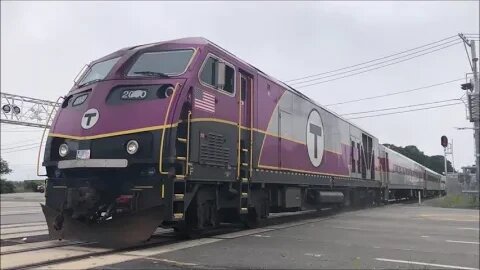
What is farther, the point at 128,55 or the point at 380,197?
the point at 380,197

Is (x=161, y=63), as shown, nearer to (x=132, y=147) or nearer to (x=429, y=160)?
(x=132, y=147)

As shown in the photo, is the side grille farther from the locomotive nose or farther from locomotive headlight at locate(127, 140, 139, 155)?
the locomotive nose

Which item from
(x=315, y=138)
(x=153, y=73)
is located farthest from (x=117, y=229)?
(x=315, y=138)

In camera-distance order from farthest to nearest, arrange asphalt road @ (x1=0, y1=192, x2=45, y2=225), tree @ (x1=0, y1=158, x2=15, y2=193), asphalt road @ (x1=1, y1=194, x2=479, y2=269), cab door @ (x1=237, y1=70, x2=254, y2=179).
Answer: tree @ (x1=0, y1=158, x2=15, y2=193)
asphalt road @ (x1=0, y1=192, x2=45, y2=225)
cab door @ (x1=237, y1=70, x2=254, y2=179)
asphalt road @ (x1=1, y1=194, x2=479, y2=269)

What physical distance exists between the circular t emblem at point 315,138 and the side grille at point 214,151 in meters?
5.83

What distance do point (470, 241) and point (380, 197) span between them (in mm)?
17214

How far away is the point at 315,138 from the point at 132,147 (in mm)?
8775

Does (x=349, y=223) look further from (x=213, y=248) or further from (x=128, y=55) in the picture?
(x=128, y=55)

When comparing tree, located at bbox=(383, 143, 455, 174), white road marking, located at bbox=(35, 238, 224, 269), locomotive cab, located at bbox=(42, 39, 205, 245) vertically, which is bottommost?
white road marking, located at bbox=(35, 238, 224, 269)

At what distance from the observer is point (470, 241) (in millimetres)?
11266

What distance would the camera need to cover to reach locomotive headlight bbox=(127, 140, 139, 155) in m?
8.42

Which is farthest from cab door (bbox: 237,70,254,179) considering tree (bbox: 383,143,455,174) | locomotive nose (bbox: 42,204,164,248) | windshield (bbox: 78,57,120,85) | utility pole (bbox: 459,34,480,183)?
tree (bbox: 383,143,455,174)

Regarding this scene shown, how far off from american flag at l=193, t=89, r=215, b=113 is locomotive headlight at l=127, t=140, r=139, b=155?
4.31ft

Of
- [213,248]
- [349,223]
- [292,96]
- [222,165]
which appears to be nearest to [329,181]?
[349,223]
